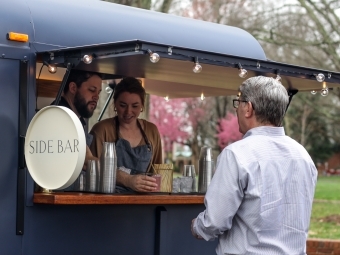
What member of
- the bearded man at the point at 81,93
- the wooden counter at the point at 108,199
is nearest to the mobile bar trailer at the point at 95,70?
the wooden counter at the point at 108,199

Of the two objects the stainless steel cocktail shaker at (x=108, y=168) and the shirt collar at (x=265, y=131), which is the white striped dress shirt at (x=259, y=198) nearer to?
the shirt collar at (x=265, y=131)

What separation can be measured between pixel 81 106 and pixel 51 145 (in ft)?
2.59

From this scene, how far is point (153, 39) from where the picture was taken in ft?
18.1

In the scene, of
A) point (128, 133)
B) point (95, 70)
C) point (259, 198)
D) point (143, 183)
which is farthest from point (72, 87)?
point (259, 198)

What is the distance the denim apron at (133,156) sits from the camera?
5.80m

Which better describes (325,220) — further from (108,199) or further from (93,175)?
(108,199)

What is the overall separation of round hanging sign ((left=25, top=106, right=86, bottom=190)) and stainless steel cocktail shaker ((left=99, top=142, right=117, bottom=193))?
516 mm

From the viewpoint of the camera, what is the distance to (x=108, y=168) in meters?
5.12

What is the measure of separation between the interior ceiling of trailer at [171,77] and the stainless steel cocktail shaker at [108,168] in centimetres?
59

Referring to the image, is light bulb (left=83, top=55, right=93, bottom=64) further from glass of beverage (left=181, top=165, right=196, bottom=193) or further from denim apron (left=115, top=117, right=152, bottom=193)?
glass of beverage (left=181, top=165, right=196, bottom=193)

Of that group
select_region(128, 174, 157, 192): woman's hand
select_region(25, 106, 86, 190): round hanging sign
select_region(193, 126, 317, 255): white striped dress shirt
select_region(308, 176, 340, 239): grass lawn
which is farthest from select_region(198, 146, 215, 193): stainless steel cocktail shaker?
select_region(308, 176, 340, 239): grass lawn

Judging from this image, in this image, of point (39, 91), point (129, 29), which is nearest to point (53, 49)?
point (129, 29)

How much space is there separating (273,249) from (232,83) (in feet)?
8.67

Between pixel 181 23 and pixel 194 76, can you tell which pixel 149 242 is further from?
pixel 181 23
